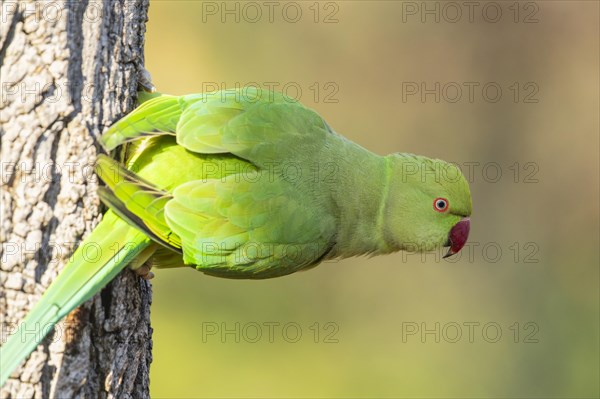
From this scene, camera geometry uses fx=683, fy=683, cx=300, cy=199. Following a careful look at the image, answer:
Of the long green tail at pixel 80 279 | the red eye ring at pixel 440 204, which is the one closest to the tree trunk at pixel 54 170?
the long green tail at pixel 80 279

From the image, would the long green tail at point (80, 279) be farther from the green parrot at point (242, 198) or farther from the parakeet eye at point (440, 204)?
the parakeet eye at point (440, 204)

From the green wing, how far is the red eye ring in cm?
61

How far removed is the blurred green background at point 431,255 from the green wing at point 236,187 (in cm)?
406

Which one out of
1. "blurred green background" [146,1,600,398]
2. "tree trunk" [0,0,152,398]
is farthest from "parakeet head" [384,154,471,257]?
"blurred green background" [146,1,600,398]

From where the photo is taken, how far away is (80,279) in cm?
238

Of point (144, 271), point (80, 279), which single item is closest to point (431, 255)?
point (144, 271)

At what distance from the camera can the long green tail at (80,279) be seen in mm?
A: 2242

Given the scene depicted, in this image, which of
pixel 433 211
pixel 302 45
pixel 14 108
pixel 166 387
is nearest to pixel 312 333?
pixel 166 387

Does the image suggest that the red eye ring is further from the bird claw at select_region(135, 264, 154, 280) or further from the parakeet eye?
the bird claw at select_region(135, 264, 154, 280)

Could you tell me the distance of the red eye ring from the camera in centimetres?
340

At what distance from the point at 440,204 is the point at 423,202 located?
8 centimetres

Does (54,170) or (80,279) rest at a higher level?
(54,170)

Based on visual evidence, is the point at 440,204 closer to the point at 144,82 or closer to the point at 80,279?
the point at 144,82

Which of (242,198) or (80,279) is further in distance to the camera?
(242,198)
